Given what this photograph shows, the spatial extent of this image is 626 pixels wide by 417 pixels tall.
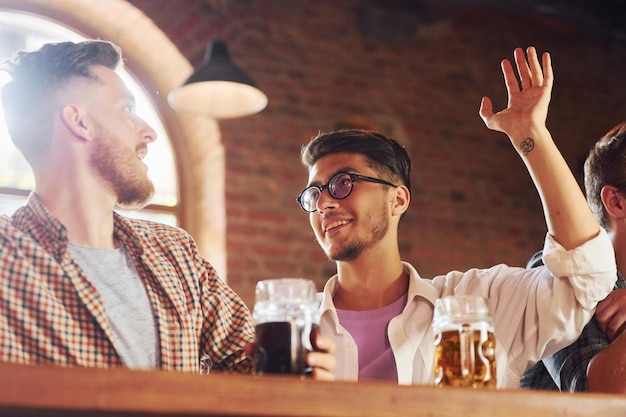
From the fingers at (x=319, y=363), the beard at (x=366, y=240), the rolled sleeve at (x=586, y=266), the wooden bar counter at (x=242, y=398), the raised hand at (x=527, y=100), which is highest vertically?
the raised hand at (x=527, y=100)

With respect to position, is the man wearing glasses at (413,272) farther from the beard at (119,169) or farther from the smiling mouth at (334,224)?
the beard at (119,169)

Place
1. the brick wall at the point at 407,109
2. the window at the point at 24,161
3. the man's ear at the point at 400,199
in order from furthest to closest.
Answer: the brick wall at the point at 407,109 → the window at the point at 24,161 → the man's ear at the point at 400,199

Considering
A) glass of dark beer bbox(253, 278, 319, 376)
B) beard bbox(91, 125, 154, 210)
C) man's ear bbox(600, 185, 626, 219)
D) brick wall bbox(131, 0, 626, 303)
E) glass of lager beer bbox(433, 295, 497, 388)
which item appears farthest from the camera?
brick wall bbox(131, 0, 626, 303)

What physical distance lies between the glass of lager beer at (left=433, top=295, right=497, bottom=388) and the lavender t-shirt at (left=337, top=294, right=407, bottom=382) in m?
0.44

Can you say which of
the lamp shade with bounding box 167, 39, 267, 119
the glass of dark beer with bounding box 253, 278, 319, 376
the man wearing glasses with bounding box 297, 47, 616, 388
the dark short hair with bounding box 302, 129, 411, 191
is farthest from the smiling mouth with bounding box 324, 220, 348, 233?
the lamp shade with bounding box 167, 39, 267, 119

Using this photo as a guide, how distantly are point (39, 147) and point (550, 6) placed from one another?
12.0 ft

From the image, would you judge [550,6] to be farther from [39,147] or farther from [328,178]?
[39,147]

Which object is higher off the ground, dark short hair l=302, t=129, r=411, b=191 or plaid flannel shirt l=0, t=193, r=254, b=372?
dark short hair l=302, t=129, r=411, b=191

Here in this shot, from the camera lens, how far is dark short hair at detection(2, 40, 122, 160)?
164 centimetres

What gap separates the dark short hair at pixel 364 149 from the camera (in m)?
2.25

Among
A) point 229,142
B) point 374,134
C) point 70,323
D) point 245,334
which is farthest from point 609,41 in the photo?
point 70,323

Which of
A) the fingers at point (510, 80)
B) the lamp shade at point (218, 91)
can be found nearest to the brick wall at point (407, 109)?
the lamp shade at point (218, 91)

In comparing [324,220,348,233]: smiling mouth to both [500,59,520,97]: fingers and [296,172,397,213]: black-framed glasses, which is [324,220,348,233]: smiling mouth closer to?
[296,172,397,213]: black-framed glasses

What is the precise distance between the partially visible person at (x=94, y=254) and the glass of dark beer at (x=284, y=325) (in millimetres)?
38
